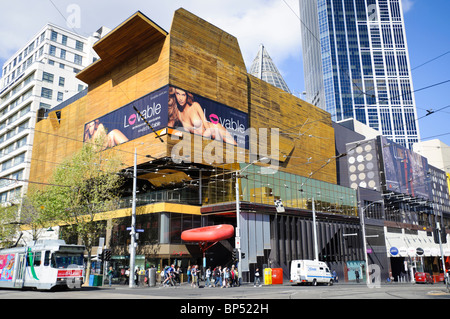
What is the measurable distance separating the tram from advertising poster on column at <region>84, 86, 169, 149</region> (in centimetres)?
1808

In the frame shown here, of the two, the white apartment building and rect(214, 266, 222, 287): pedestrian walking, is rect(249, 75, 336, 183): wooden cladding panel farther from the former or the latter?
the white apartment building

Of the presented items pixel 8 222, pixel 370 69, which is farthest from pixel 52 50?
pixel 370 69

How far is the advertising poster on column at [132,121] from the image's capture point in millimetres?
39812

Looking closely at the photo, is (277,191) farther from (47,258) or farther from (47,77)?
(47,77)

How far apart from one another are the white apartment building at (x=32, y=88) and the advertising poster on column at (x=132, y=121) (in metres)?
28.0

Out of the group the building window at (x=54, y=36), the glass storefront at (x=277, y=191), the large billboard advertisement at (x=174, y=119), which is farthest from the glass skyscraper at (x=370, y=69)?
the large billboard advertisement at (x=174, y=119)

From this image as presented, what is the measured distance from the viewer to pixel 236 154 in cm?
4547

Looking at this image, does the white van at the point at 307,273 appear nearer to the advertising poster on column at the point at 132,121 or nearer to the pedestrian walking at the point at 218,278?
the pedestrian walking at the point at 218,278

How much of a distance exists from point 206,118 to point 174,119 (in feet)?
14.8

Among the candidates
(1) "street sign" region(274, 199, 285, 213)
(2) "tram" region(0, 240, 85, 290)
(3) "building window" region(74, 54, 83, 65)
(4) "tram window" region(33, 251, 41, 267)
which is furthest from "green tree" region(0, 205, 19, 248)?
(3) "building window" region(74, 54, 83, 65)

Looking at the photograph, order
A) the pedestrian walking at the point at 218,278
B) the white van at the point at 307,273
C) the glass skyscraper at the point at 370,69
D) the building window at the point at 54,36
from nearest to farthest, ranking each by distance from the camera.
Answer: the pedestrian walking at the point at 218,278 → the white van at the point at 307,273 → the building window at the point at 54,36 → the glass skyscraper at the point at 370,69

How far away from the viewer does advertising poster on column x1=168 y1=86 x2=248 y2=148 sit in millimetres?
39656

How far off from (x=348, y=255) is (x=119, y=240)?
1277 inches

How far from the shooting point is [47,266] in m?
A: 23.2
